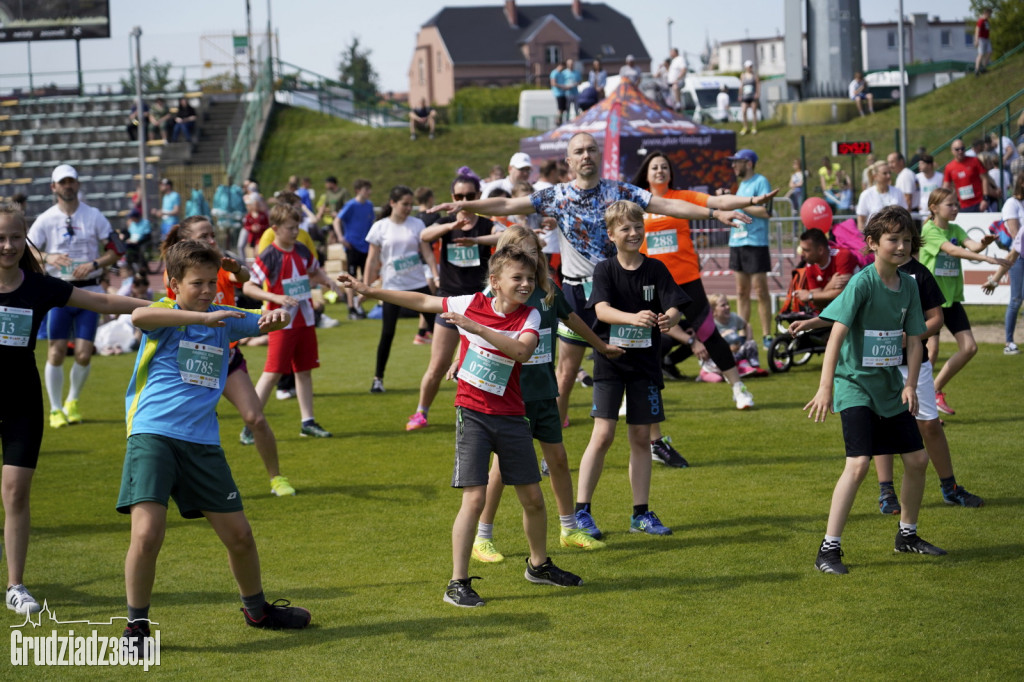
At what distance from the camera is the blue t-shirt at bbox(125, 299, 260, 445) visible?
4.91 m

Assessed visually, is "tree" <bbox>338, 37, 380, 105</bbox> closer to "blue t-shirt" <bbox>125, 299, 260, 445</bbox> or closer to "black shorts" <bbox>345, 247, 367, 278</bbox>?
→ "black shorts" <bbox>345, 247, 367, 278</bbox>

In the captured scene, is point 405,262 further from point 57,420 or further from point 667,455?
point 667,455

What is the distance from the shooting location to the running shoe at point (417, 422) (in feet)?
33.3

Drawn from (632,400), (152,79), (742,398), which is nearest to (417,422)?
(742,398)

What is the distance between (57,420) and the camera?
35.7ft

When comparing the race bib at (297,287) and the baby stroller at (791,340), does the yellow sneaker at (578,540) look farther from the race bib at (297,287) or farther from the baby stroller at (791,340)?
the baby stroller at (791,340)

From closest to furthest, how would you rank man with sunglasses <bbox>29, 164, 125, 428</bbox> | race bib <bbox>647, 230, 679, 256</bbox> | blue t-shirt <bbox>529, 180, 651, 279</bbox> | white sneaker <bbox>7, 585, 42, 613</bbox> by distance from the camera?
1. white sneaker <bbox>7, 585, 42, 613</bbox>
2. blue t-shirt <bbox>529, 180, 651, 279</bbox>
3. race bib <bbox>647, 230, 679, 256</bbox>
4. man with sunglasses <bbox>29, 164, 125, 428</bbox>

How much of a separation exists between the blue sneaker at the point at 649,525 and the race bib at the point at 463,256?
13.7 ft

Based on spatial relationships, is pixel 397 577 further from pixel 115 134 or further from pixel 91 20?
pixel 91 20

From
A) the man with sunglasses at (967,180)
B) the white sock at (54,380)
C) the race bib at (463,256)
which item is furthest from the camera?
the man with sunglasses at (967,180)

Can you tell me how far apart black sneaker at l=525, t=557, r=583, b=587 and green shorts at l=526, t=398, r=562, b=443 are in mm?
721

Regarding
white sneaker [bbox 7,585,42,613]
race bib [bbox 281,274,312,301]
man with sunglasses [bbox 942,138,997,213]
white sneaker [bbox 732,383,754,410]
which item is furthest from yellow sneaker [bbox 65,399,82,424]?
man with sunglasses [bbox 942,138,997,213]

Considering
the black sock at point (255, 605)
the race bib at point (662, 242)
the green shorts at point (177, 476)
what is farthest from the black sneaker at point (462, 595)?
the race bib at point (662, 242)

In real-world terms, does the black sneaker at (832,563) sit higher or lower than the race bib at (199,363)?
lower
